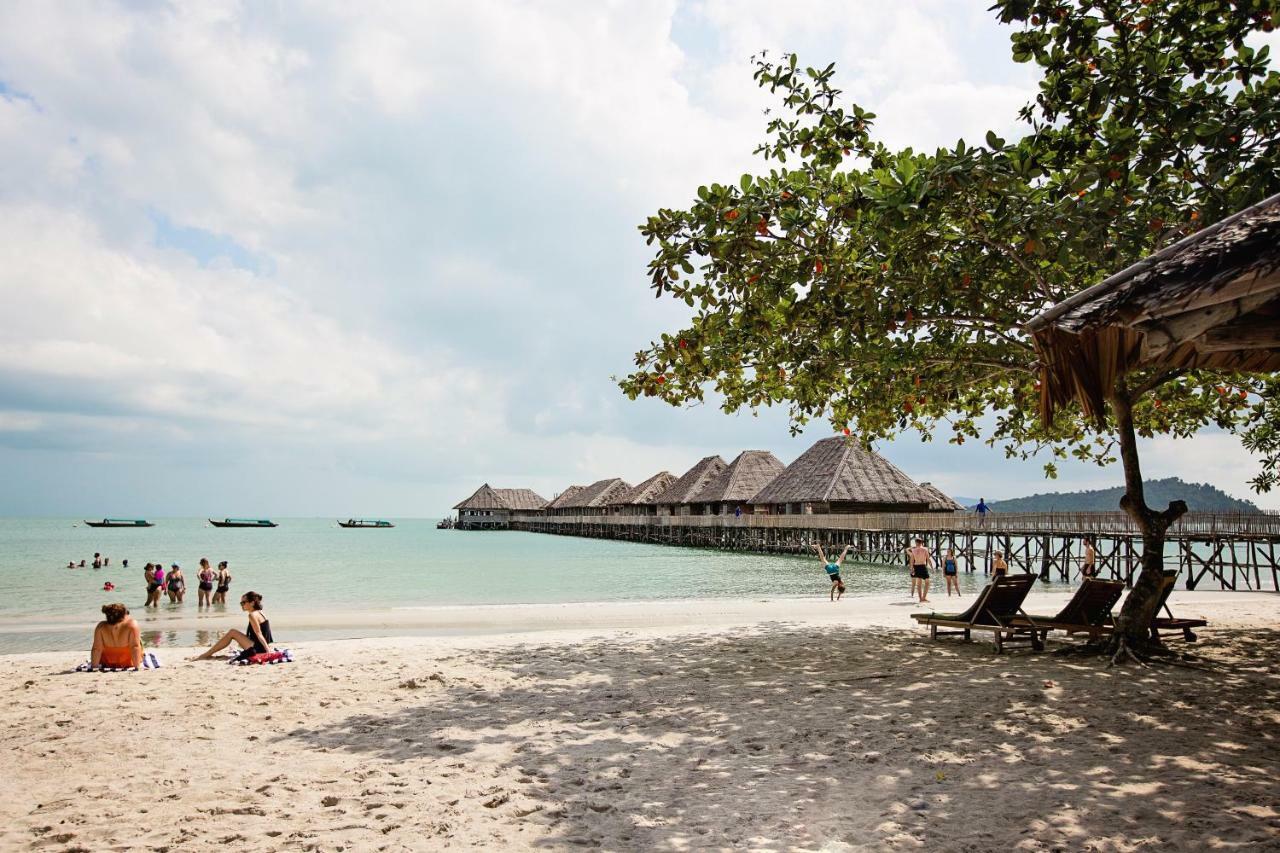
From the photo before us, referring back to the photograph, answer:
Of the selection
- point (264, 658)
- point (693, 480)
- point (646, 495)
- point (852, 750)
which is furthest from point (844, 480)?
point (852, 750)

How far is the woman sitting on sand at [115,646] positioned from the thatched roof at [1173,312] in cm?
870

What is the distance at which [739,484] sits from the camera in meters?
55.8

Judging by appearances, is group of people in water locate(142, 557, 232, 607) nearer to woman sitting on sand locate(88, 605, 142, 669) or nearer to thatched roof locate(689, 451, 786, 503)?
woman sitting on sand locate(88, 605, 142, 669)

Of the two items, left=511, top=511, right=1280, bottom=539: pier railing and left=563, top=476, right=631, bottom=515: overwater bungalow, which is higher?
left=563, top=476, right=631, bottom=515: overwater bungalow

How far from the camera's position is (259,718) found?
19.9 ft

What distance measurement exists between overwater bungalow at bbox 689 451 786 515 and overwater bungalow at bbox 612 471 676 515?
10078 mm

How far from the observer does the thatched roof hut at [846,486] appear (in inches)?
1662

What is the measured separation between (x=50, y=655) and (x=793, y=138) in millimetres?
11381

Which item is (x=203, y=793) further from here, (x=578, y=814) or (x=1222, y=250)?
(x=1222, y=250)

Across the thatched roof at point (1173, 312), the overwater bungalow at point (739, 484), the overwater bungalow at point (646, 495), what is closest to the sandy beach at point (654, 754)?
the thatched roof at point (1173, 312)

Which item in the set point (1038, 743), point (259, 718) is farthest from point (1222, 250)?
point (259, 718)

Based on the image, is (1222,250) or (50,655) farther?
(50,655)

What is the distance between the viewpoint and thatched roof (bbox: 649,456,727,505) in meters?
61.3

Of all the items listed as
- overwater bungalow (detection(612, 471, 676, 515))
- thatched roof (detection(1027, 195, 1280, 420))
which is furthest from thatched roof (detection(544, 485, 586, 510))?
thatched roof (detection(1027, 195, 1280, 420))
